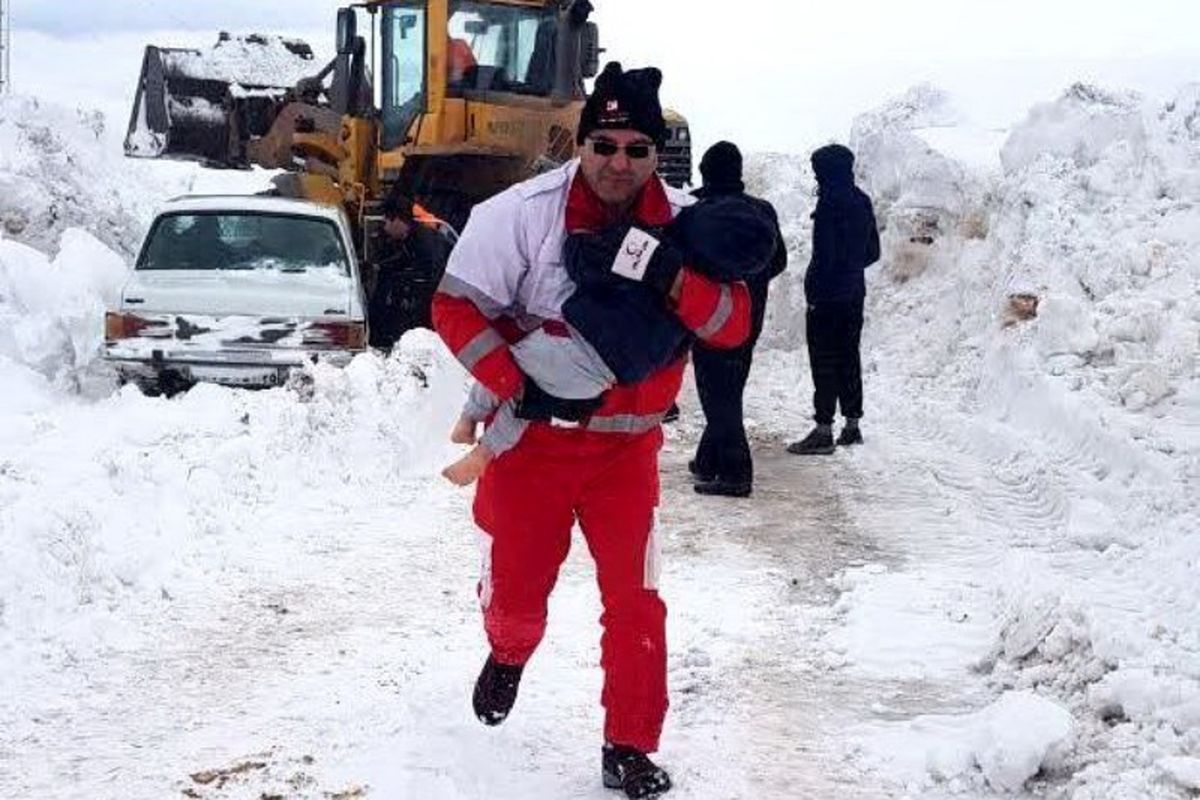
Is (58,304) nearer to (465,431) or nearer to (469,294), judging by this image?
(465,431)

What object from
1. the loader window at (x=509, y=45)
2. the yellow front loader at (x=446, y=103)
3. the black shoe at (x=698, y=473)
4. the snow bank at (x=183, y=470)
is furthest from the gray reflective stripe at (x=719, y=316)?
the loader window at (x=509, y=45)

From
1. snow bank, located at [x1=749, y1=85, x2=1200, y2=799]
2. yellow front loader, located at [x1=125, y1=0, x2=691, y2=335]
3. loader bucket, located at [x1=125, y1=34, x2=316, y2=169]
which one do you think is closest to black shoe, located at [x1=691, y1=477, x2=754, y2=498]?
snow bank, located at [x1=749, y1=85, x2=1200, y2=799]

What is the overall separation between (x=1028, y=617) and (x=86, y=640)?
3171 millimetres

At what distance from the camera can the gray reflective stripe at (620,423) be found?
374 centimetres

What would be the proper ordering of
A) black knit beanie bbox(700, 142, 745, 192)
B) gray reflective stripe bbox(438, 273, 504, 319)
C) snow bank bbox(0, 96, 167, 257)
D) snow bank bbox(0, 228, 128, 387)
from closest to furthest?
gray reflective stripe bbox(438, 273, 504, 319) → black knit beanie bbox(700, 142, 745, 192) → snow bank bbox(0, 228, 128, 387) → snow bank bbox(0, 96, 167, 257)

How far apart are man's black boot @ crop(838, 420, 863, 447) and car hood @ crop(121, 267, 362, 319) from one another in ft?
10.6

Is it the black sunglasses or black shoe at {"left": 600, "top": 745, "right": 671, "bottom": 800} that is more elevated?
the black sunglasses

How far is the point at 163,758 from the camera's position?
13.5ft

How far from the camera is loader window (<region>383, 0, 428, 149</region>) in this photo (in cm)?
1360

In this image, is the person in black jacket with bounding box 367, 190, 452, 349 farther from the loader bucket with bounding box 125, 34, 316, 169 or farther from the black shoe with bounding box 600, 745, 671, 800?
the black shoe with bounding box 600, 745, 671, 800

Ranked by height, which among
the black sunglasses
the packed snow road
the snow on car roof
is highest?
the black sunglasses

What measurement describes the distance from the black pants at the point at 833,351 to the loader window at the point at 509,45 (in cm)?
596

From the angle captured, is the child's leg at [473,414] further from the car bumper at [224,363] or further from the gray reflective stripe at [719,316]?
the car bumper at [224,363]

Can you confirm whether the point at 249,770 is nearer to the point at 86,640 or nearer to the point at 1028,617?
the point at 86,640
